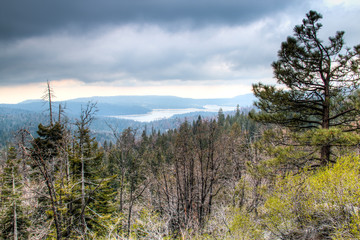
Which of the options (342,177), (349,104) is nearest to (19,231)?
(342,177)

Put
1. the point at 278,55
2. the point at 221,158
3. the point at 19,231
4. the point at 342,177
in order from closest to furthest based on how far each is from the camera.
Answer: the point at 342,177, the point at 278,55, the point at 19,231, the point at 221,158

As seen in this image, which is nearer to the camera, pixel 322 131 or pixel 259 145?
pixel 322 131

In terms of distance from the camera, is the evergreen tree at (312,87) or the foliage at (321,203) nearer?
the foliage at (321,203)

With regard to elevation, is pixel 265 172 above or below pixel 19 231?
above

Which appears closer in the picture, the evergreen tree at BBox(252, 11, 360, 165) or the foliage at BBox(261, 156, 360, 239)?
the foliage at BBox(261, 156, 360, 239)

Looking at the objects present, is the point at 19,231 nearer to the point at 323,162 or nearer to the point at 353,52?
the point at 323,162

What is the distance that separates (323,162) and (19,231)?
15155 mm

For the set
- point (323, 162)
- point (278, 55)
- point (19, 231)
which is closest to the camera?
point (323, 162)

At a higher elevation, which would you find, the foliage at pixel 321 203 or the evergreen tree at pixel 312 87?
the evergreen tree at pixel 312 87

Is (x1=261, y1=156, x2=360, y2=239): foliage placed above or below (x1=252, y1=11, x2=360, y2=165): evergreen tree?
below

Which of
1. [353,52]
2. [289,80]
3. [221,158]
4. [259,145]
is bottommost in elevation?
[221,158]

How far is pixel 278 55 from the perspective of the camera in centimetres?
831

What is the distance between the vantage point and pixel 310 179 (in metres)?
6.82

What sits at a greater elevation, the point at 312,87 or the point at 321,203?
the point at 312,87
